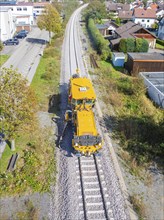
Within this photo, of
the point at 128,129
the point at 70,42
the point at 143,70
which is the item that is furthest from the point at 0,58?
the point at 128,129

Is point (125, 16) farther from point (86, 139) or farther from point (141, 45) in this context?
point (86, 139)

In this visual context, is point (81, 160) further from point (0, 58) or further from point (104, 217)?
point (0, 58)

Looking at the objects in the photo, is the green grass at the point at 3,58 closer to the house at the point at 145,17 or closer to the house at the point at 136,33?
the house at the point at 136,33

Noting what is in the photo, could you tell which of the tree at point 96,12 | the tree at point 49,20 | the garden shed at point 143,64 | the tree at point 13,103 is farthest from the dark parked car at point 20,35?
the tree at point 13,103

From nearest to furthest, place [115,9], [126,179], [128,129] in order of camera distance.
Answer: [126,179] < [128,129] < [115,9]

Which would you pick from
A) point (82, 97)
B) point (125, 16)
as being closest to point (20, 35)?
point (82, 97)

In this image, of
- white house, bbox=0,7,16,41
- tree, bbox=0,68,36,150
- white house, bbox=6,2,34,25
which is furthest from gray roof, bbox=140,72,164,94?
white house, bbox=6,2,34,25
